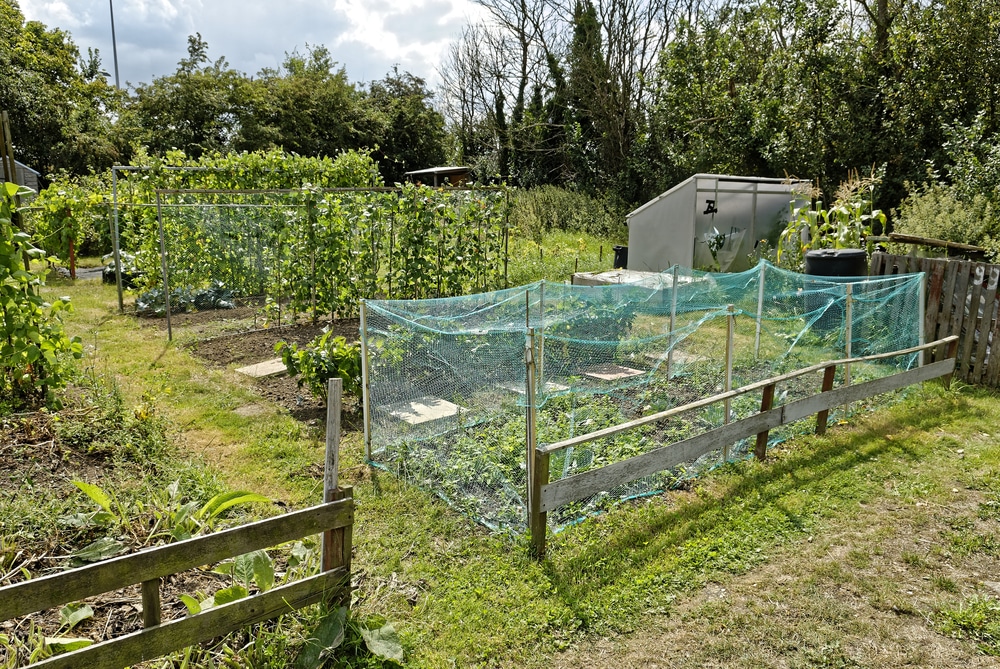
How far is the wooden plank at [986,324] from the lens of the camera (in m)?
6.49

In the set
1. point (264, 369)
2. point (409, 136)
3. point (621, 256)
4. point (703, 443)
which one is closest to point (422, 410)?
point (703, 443)

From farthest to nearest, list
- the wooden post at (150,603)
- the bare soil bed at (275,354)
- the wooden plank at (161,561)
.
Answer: the bare soil bed at (275,354) → the wooden post at (150,603) → the wooden plank at (161,561)

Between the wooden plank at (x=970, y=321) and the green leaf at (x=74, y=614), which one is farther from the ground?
the wooden plank at (x=970, y=321)

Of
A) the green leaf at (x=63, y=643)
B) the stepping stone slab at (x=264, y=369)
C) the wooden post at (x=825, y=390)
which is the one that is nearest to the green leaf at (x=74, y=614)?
the green leaf at (x=63, y=643)

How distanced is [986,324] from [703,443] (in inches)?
163

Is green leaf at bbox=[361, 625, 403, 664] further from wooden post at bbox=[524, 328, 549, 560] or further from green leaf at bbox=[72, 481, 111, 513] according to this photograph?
green leaf at bbox=[72, 481, 111, 513]

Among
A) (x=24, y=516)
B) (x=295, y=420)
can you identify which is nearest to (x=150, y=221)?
(x=295, y=420)

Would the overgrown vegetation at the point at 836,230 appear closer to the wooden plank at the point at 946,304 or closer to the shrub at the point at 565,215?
the wooden plank at the point at 946,304

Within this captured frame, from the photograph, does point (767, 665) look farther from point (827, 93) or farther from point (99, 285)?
point (827, 93)

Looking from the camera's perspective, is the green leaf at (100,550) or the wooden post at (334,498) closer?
the wooden post at (334,498)

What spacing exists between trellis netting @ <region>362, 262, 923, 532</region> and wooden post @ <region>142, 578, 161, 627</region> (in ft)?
6.12

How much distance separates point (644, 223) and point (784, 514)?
343 inches

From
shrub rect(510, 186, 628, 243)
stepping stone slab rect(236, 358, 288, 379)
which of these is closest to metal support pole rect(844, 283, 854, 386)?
stepping stone slab rect(236, 358, 288, 379)

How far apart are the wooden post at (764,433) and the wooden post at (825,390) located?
0.73 meters
